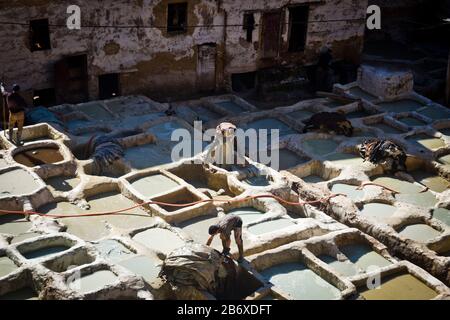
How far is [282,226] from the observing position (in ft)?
54.2

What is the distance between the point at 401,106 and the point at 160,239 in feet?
36.8

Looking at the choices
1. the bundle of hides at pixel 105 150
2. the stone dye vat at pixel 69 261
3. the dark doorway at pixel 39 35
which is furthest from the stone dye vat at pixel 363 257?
the dark doorway at pixel 39 35

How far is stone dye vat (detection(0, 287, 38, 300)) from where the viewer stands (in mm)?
13359

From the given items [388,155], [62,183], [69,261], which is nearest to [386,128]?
[388,155]

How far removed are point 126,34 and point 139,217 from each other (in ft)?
26.7

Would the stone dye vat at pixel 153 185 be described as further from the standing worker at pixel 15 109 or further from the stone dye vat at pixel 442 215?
the stone dye vat at pixel 442 215

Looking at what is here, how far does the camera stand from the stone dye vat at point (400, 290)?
575 inches

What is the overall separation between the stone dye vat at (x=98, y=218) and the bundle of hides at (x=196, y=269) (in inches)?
97.8

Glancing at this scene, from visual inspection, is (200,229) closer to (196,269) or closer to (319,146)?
(196,269)

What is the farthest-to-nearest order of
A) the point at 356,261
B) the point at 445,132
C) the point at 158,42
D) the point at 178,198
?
the point at 158,42, the point at 445,132, the point at 178,198, the point at 356,261

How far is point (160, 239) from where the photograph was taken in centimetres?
1562

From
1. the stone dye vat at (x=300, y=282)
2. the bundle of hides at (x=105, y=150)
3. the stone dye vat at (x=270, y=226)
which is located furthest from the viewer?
the bundle of hides at (x=105, y=150)

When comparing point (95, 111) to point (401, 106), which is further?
point (401, 106)
